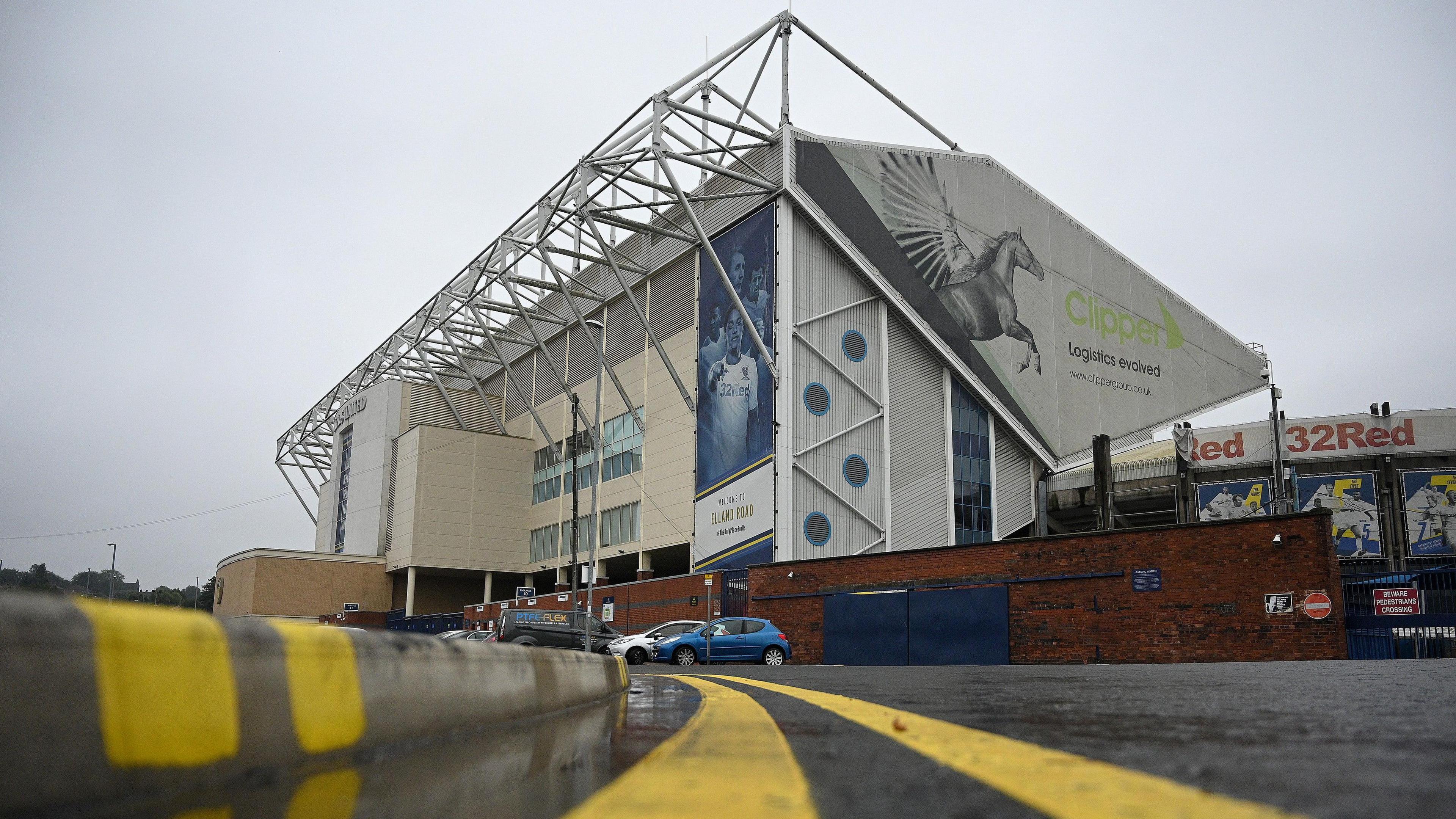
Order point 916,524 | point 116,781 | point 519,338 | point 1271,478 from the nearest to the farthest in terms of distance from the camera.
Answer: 1. point 116,781
2. point 916,524
3. point 1271,478
4. point 519,338

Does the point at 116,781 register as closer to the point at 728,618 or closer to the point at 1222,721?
the point at 1222,721

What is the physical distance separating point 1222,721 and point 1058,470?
4601 centimetres

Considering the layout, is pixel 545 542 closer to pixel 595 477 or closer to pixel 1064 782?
pixel 595 477

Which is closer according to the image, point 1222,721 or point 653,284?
point 1222,721

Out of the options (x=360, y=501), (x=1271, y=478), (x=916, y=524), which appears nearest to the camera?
(x=916, y=524)

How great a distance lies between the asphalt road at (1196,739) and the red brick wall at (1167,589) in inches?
528

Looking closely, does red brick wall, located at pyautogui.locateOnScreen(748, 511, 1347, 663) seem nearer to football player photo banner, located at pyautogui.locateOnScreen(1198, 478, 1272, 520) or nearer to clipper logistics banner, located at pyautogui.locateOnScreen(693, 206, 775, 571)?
clipper logistics banner, located at pyautogui.locateOnScreen(693, 206, 775, 571)

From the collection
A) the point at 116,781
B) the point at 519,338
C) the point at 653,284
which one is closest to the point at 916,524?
the point at 653,284

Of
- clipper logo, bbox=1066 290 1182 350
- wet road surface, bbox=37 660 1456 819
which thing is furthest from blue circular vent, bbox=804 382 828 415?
wet road surface, bbox=37 660 1456 819

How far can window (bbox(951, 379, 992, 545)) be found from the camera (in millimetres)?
44406

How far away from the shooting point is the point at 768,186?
4047cm

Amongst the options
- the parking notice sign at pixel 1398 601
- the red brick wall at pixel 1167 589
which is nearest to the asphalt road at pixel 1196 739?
the red brick wall at pixel 1167 589

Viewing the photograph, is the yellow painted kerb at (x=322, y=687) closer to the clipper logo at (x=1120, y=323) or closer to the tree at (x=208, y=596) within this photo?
the clipper logo at (x=1120, y=323)

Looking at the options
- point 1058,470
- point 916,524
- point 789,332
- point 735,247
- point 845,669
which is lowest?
point 845,669
